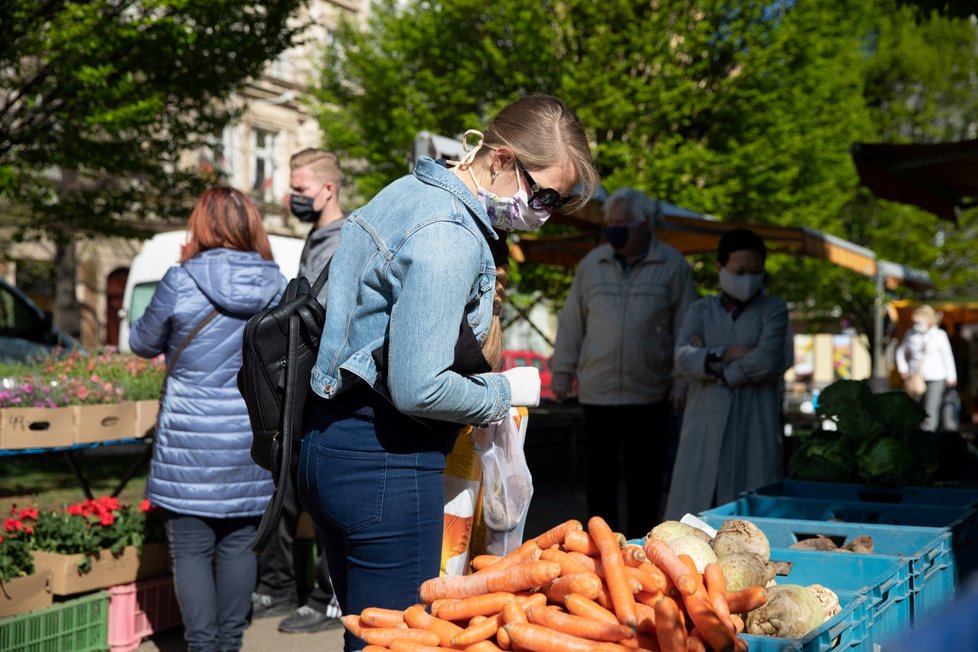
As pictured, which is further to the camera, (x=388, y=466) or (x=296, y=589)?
(x=296, y=589)

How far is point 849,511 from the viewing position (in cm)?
400

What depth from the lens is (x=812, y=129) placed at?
22.0 m

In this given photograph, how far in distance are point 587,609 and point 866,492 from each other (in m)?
2.43

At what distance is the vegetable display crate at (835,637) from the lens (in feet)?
7.17

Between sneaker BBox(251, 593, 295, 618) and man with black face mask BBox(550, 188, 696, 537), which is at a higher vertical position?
man with black face mask BBox(550, 188, 696, 537)

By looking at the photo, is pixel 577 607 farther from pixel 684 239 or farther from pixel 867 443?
pixel 684 239

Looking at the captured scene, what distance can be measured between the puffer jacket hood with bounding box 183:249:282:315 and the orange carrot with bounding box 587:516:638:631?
231 centimetres

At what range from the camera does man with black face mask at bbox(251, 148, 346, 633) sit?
493 centimetres

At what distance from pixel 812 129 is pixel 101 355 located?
59.0 ft

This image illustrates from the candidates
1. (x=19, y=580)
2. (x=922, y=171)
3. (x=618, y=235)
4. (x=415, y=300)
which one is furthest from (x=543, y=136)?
(x=922, y=171)

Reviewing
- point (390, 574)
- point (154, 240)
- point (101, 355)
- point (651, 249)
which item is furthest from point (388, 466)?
point (154, 240)

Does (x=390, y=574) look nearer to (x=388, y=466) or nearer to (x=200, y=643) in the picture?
(x=388, y=466)

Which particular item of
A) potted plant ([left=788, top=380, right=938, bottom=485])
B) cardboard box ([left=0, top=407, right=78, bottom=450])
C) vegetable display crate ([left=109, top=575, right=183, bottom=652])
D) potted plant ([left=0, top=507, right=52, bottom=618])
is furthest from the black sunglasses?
cardboard box ([left=0, top=407, right=78, bottom=450])

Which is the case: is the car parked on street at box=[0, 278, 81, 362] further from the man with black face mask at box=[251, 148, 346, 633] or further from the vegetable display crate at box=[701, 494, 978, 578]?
the vegetable display crate at box=[701, 494, 978, 578]
